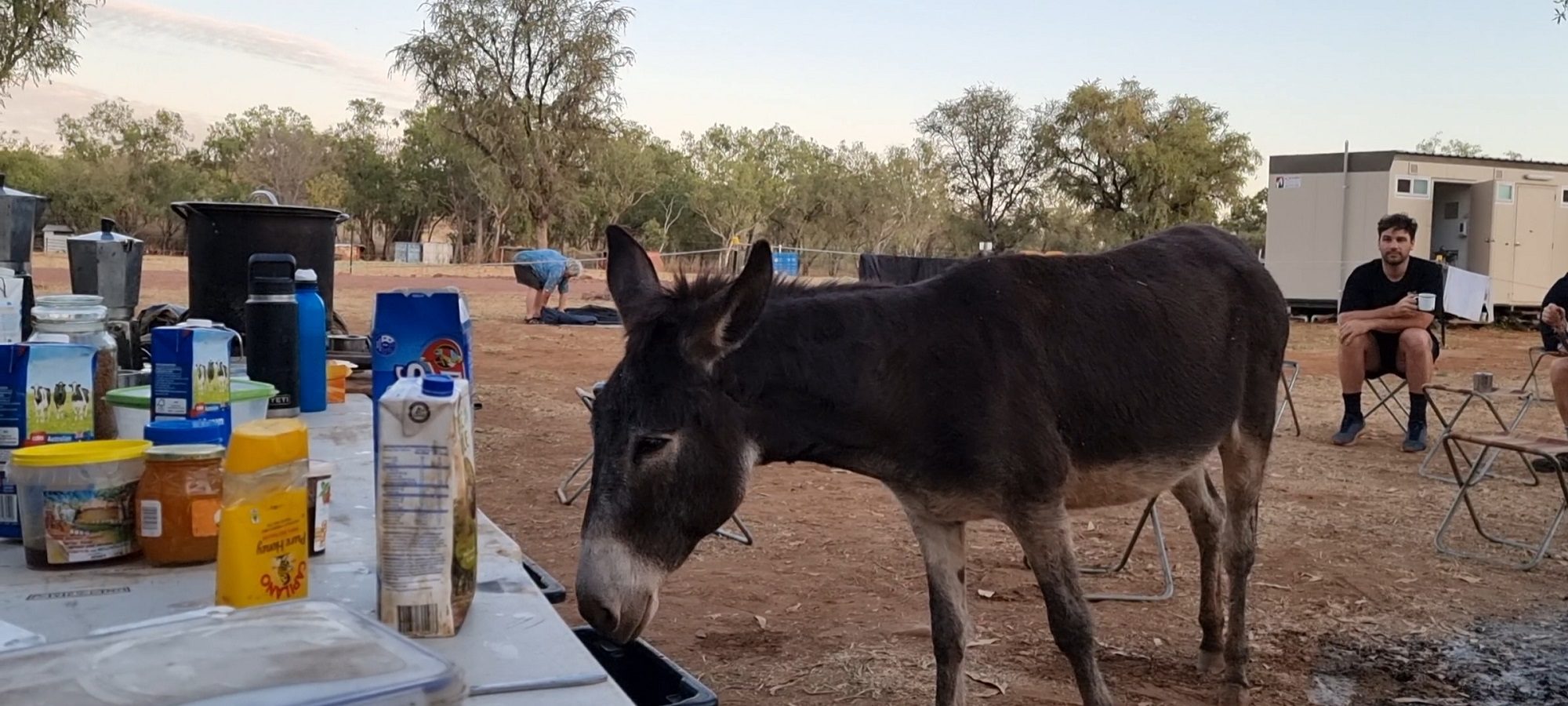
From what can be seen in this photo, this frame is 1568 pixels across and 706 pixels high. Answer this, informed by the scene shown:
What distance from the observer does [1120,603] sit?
16.6ft

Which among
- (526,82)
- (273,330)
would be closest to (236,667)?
(273,330)

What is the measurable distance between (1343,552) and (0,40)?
18.8 meters

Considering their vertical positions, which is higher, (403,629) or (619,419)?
(619,419)

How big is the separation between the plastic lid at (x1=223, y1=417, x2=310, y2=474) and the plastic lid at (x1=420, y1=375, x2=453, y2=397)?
8.9 inches

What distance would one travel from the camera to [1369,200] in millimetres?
22359

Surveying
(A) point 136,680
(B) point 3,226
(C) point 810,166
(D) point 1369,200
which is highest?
(C) point 810,166

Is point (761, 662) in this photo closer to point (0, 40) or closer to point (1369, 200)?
point (0, 40)

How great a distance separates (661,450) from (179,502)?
103 cm

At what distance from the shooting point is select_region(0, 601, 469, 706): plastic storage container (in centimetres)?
101

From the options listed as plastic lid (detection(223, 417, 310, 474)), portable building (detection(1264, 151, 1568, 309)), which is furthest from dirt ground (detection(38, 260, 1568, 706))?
portable building (detection(1264, 151, 1568, 309))

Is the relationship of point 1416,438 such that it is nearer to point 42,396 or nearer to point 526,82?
point 42,396

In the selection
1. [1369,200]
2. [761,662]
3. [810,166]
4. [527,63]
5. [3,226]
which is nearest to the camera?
[3,226]

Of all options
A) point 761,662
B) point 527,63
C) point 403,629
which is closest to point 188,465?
point 403,629

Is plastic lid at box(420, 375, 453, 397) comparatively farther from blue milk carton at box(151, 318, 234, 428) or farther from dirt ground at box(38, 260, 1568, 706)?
dirt ground at box(38, 260, 1568, 706)
